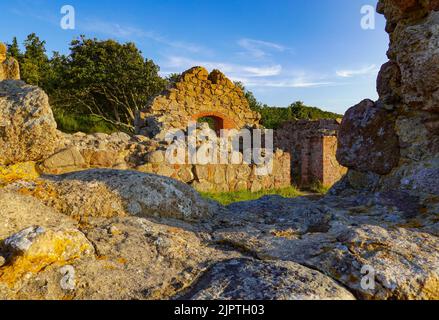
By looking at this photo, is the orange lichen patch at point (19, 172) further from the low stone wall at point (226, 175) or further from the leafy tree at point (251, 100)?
the leafy tree at point (251, 100)

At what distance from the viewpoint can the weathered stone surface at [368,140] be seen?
2.22 metres

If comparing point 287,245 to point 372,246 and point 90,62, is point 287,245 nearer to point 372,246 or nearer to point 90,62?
point 372,246

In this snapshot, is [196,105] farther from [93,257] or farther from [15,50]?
[15,50]

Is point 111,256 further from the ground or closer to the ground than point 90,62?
closer to the ground

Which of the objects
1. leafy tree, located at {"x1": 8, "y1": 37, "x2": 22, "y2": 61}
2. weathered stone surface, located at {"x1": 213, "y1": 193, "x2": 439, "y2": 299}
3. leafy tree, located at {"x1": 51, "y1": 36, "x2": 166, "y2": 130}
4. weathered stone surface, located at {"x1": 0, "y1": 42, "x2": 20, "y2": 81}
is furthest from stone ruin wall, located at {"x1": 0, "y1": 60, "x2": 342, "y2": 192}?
leafy tree, located at {"x1": 8, "y1": 37, "x2": 22, "y2": 61}

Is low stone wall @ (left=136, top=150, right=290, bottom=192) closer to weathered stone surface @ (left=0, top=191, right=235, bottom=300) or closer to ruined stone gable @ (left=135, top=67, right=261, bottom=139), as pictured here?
ruined stone gable @ (left=135, top=67, right=261, bottom=139)

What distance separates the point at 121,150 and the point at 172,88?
223 inches

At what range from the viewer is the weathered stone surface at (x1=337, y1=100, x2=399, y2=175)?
7.29 feet

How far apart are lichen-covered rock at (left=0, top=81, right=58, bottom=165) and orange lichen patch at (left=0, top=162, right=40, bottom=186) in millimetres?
44

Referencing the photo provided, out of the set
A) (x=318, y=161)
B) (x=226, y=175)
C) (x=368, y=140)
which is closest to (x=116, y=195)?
(x=368, y=140)

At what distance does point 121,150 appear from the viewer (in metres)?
6.75

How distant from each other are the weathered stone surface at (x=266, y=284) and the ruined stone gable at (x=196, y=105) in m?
9.19

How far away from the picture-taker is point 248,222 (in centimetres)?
188

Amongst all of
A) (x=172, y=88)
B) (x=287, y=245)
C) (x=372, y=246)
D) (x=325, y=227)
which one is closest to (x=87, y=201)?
(x=287, y=245)
